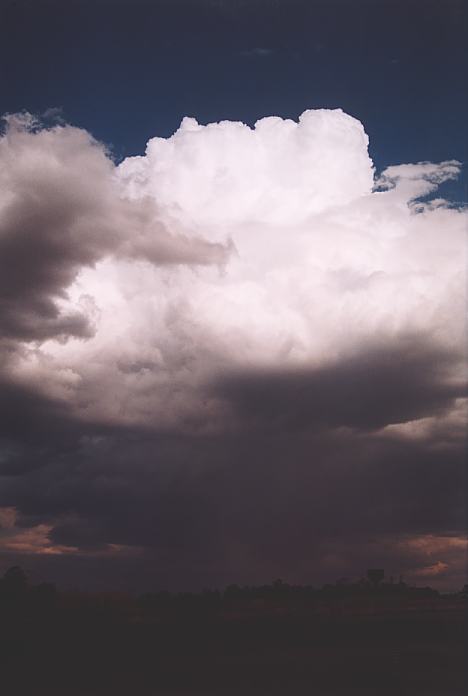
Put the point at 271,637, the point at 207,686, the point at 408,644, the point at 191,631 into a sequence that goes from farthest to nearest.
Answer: the point at 191,631 → the point at 271,637 → the point at 408,644 → the point at 207,686

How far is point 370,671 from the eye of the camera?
79125mm

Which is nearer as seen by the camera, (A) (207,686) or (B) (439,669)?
(A) (207,686)

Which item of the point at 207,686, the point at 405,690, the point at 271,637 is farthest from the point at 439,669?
the point at 271,637

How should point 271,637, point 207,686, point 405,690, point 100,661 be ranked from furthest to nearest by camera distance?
point 271,637 < point 100,661 < point 207,686 < point 405,690

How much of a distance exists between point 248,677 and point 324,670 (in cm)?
1175

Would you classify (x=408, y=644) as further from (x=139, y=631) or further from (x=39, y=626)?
(x=39, y=626)

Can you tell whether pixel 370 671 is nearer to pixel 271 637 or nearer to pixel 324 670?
pixel 324 670

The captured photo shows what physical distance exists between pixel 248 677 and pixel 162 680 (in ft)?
34.8

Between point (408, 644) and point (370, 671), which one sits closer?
point (370, 671)

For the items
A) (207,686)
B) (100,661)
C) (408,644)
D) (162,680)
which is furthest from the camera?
(408,644)

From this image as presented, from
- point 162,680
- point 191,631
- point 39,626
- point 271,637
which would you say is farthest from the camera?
point 191,631

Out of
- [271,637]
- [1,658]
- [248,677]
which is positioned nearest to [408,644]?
[271,637]

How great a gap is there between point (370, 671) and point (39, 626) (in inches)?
4086

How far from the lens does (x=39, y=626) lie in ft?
505
